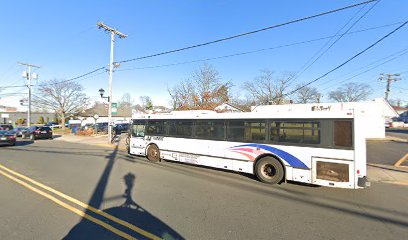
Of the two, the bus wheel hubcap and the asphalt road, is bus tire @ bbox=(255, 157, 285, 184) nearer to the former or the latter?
the bus wheel hubcap

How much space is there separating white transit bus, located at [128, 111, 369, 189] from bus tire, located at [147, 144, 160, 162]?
1.05 ft

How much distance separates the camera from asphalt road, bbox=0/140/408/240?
12.2ft

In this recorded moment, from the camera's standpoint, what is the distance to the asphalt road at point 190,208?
3.71 m

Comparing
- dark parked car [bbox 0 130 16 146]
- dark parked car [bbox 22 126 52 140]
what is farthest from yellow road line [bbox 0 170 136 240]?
dark parked car [bbox 22 126 52 140]

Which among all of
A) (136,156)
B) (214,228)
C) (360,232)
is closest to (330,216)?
(360,232)

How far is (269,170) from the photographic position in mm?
7062

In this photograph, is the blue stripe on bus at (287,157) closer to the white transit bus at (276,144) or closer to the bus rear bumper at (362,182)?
the white transit bus at (276,144)

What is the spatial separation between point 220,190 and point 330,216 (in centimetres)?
273

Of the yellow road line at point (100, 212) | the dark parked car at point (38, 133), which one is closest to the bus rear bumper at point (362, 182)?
the yellow road line at point (100, 212)

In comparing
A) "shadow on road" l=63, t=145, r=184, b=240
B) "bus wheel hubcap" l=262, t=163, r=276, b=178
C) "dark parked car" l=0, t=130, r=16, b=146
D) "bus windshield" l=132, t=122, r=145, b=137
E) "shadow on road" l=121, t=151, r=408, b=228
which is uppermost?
"bus windshield" l=132, t=122, r=145, b=137

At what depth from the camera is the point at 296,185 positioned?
6754mm

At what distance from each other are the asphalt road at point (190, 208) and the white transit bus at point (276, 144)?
48 cm

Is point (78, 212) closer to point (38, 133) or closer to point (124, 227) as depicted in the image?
point (124, 227)

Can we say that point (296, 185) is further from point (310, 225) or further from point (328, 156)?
point (310, 225)
